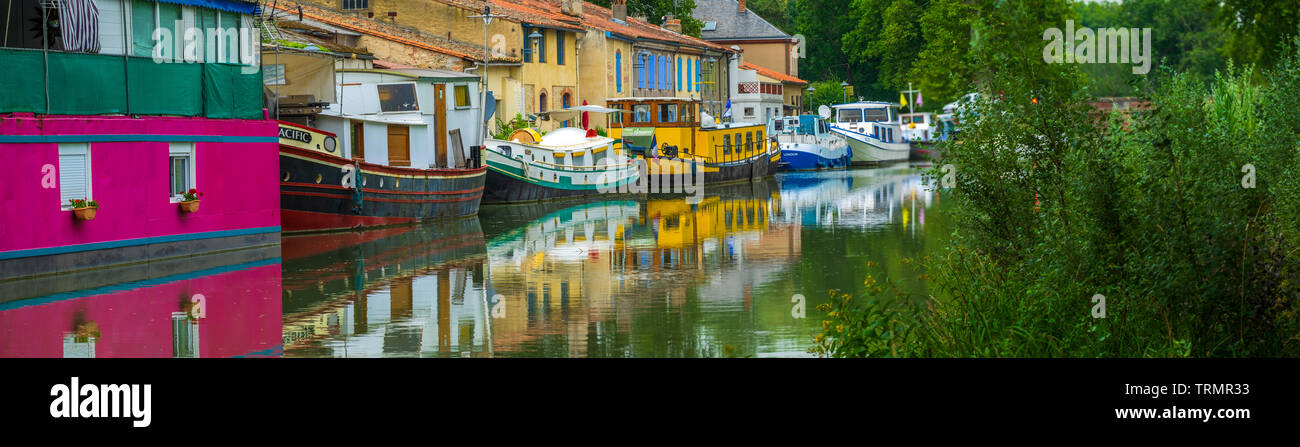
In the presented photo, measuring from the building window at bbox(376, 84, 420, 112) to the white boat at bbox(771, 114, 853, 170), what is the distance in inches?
1270

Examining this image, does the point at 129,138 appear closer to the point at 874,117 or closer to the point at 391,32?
the point at 391,32

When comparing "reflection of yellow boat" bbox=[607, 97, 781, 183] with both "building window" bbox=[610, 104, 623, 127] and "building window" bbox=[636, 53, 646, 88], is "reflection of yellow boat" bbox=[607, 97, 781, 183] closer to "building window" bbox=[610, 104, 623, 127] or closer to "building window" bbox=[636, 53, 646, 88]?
"building window" bbox=[610, 104, 623, 127]

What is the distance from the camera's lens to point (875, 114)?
7688cm

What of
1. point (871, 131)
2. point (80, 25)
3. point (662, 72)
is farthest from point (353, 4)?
point (871, 131)

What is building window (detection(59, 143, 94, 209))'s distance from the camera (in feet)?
66.8

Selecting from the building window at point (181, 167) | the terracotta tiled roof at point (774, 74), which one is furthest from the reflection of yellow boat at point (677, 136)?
the building window at point (181, 167)

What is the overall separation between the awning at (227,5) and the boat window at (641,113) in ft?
93.6

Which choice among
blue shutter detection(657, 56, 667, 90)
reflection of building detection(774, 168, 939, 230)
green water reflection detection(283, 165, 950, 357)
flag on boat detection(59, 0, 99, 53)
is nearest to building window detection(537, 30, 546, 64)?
reflection of building detection(774, 168, 939, 230)

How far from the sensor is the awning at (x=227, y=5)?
2247 cm
